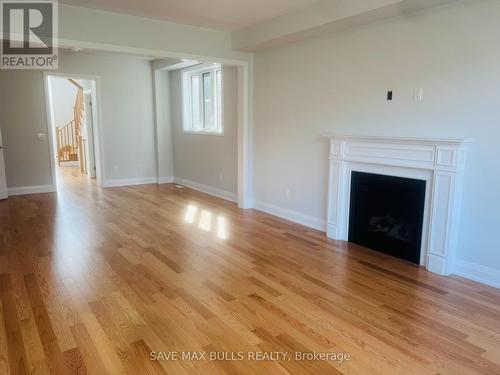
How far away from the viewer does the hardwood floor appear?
2127 millimetres

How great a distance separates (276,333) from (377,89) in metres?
2.68

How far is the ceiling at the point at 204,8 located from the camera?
12.6 feet

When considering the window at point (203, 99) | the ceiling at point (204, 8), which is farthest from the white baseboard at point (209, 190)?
the ceiling at point (204, 8)

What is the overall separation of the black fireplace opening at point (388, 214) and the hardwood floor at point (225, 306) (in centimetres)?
20

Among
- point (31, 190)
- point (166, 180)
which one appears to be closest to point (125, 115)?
point (166, 180)

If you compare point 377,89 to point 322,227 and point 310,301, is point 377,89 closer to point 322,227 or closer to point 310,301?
point 322,227

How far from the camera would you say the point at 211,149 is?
6.74 m

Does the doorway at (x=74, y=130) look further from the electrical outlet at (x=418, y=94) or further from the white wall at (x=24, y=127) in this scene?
the electrical outlet at (x=418, y=94)

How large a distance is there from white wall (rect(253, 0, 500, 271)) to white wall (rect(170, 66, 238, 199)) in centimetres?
81

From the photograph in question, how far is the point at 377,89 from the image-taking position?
150 inches

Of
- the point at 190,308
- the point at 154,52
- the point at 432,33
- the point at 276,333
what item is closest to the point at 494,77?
the point at 432,33

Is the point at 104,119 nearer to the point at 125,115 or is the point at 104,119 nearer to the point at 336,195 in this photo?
the point at 125,115

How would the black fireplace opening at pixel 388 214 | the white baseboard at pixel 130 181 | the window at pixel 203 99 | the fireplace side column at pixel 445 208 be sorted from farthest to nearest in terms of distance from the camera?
1. the white baseboard at pixel 130 181
2. the window at pixel 203 99
3. the black fireplace opening at pixel 388 214
4. the fireplace side column at pixel 445 208

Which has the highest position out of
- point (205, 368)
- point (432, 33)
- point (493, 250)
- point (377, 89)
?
point (432, 33)
